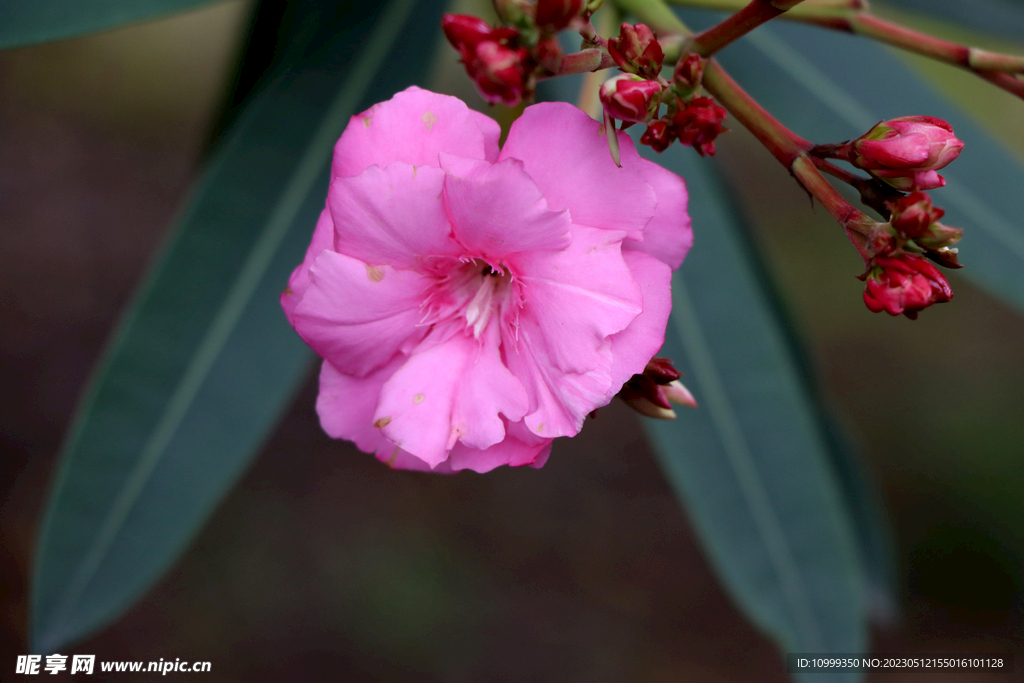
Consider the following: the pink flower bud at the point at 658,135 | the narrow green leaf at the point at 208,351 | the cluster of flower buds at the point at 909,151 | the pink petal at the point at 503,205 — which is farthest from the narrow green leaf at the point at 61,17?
the cluster of flower buds at the point at 909,151

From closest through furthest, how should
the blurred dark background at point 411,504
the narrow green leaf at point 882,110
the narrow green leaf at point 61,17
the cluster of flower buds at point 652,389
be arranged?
the cluster of flower buds at point 652,389 < the narrow green leaf at point 61,17 < the narrow green leaf at point 882,110 < the blurred dark background at point 411,504

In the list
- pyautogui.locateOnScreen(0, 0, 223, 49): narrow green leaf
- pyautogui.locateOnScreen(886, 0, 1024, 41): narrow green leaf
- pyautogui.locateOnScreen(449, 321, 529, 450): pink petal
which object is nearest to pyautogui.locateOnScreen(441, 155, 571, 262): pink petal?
pyautogui.locateOnScreen(449, 321, 529, 450): pink petal

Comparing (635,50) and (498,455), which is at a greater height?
(635,50)

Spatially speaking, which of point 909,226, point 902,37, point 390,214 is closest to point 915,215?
point 909,226

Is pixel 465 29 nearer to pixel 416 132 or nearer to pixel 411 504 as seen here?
pixel 416 132

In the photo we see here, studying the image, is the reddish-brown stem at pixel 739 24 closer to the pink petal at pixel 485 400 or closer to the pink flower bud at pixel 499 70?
the pink flower bud at pixel 499 70

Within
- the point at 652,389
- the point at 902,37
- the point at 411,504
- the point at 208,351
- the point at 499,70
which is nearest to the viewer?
the point at 499,70

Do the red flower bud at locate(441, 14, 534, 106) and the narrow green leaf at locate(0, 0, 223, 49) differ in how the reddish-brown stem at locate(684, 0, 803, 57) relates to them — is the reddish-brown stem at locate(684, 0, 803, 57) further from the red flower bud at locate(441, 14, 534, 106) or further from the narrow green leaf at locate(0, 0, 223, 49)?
the narrow green leaf at locate(0, 0, 223, 49)

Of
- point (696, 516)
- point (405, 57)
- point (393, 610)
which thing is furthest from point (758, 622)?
point (393, 610)

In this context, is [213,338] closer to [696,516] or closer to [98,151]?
[696,516]
